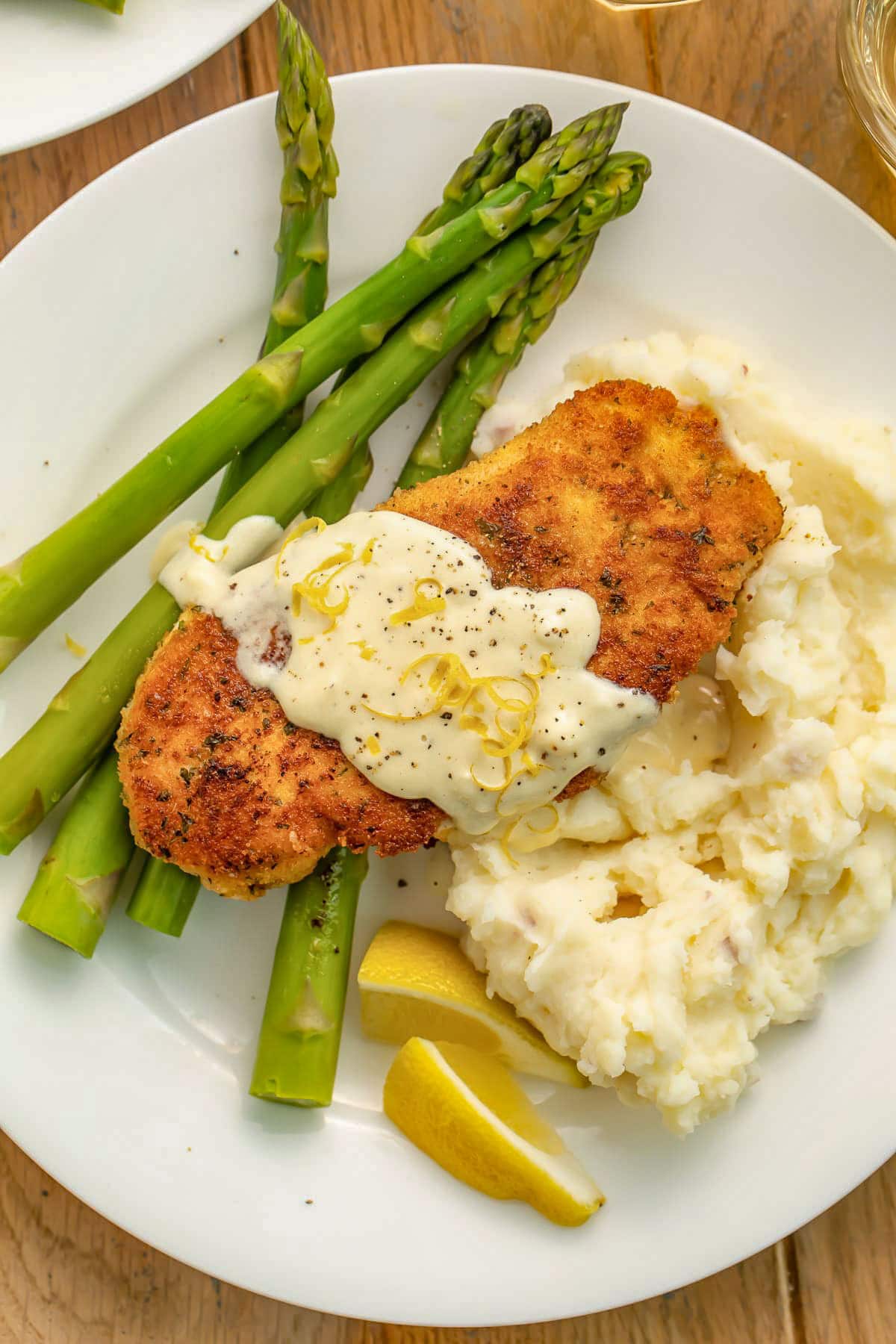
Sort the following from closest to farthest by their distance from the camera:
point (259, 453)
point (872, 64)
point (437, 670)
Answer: point (437, 670) → point (259, 453) → point (872, 64)

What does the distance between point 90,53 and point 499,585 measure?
82.9 inches

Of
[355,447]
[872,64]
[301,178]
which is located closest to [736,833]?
[355,447]

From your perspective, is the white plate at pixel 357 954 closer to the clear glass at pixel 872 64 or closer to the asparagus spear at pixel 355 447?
the asparagus spear at pixel 355 447

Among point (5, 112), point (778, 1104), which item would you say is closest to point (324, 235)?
point (5, 112)

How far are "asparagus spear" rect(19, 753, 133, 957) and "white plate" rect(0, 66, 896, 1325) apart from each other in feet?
0.49

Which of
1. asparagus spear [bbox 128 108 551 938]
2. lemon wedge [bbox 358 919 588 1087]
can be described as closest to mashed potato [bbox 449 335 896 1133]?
lemon wedge [bbox 358 919 588 1087]

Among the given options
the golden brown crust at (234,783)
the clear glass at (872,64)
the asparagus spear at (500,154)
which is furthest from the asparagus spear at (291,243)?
the clear glass at (872,64)

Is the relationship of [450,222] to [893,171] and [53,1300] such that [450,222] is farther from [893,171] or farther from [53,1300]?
[53,1300]

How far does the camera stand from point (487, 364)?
3586 millimetres

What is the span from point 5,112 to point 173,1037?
2931 millimetres

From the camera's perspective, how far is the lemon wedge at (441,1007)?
3.43 meters

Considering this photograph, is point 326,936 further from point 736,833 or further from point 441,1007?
point 736,833

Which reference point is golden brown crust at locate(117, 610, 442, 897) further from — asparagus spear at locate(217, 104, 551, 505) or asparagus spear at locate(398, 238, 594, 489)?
asparagus spear at locate(398, 238, 594, 489)

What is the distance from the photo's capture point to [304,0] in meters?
3.76
